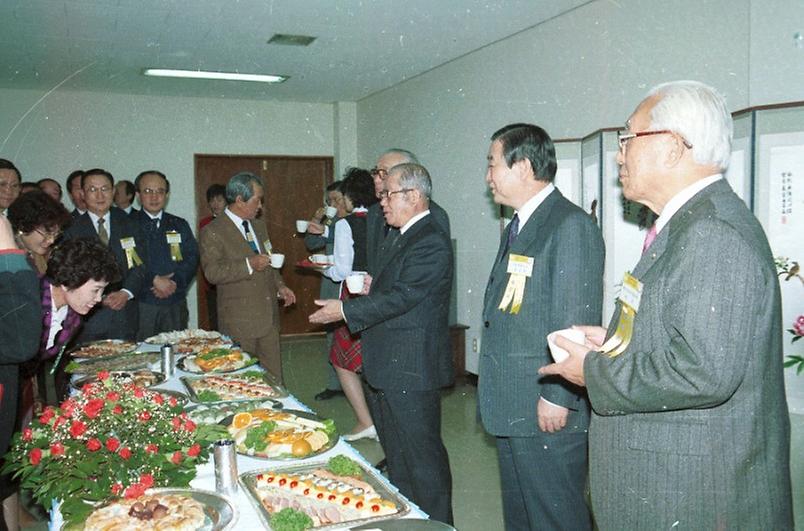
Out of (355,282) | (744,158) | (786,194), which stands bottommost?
(355,282)

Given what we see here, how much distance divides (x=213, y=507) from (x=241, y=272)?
2.65 meters

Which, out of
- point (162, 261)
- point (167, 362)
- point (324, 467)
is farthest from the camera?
point (162, 261)

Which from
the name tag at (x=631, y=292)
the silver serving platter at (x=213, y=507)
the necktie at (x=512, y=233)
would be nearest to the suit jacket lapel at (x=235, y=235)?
the necktie at (x=512, y=233)

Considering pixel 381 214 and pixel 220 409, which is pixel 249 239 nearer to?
pixel 381 214

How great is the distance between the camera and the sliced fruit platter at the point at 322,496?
4.60 feet

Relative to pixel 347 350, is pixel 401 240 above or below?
above

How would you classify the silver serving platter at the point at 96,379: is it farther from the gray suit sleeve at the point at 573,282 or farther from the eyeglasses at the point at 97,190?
the eyeglasses at the point at 97,190

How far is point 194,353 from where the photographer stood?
3.26 metres

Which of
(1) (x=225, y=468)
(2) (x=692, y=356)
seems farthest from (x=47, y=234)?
(2) (x=692, y=356)

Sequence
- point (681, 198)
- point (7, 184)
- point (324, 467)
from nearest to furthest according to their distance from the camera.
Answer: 1. point (681, 198)
2. point (324, 467)
3. point (7, 184)

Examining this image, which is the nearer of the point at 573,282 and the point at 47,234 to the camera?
the point at 573,282

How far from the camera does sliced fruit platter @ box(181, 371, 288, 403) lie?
2.44 m

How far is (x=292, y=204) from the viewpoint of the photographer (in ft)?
26.1

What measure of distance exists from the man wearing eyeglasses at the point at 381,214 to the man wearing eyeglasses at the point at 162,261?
5.76 feet
